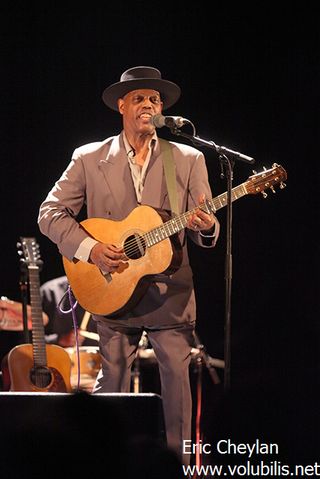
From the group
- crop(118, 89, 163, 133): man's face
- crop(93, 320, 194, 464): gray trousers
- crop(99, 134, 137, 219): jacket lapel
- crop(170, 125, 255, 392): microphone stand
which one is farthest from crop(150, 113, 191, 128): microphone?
crop(93, 320, 194, 464): gray trousers

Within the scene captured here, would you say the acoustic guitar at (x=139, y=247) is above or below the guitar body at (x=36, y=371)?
above

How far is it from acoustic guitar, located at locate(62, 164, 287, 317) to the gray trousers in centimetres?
15

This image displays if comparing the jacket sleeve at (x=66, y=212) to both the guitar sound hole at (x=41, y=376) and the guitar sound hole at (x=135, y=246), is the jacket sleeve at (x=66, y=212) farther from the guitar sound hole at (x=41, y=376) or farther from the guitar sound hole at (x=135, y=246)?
the guitar sound hole at (x=41, y=376)

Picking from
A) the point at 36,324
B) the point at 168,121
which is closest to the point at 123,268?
the point at 168,121

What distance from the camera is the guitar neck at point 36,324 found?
585cm

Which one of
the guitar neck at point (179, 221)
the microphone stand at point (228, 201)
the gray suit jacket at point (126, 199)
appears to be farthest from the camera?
the gray suit jacket at point (126, 199)

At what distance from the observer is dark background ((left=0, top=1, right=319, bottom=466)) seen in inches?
265

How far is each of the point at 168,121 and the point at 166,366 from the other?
1.36 m

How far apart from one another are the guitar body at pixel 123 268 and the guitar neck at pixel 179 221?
32mm

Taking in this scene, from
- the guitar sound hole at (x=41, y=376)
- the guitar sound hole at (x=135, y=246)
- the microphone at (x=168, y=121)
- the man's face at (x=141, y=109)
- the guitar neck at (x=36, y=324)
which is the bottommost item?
the guitar sound hole at (x=41, y=376)

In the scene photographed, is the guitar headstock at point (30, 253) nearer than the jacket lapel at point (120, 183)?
No

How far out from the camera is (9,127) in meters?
7.00

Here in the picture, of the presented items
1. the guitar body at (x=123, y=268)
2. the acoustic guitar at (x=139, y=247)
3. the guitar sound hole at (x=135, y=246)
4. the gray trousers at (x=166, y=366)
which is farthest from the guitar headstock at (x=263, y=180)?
the gray trousers at (x=166, y=366)

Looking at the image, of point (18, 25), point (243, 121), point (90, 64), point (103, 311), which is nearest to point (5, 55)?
point (18, 25)
